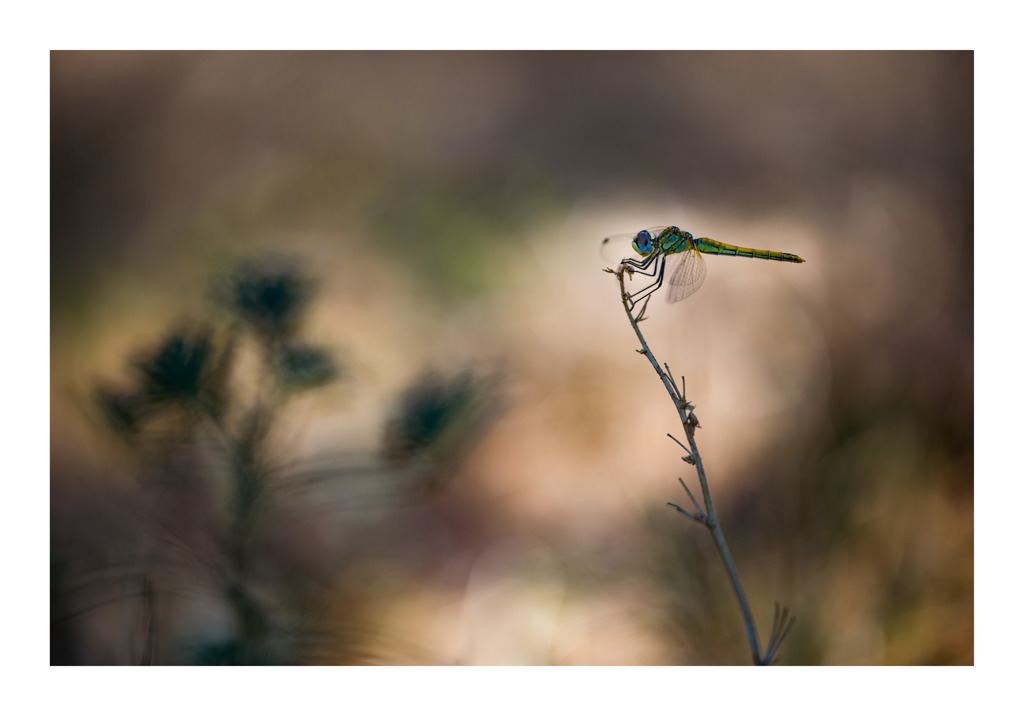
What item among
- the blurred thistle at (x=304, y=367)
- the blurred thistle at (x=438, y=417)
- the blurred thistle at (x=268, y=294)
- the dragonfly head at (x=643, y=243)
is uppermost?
the dragonfly head at (x=643, y=243)

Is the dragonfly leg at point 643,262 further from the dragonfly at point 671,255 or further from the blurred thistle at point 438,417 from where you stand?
the blurred thistle at point 438,417

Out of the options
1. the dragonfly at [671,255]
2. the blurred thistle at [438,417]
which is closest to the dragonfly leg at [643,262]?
the dragonfly at [671,255]

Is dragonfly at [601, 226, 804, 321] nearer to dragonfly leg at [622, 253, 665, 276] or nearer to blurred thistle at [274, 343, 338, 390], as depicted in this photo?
dragonfly leg at [622, 253, 665, 276]

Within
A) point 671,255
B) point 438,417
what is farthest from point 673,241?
point 438,417

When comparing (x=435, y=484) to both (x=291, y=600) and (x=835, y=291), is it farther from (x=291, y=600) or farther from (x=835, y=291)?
(x=835, y=291)

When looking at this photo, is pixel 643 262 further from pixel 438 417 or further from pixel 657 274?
pixel 438 417

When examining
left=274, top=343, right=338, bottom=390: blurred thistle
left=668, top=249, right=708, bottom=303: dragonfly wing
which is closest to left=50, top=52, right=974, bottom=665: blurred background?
left=274, top=343, right=338, bottom=390: blurred thistle

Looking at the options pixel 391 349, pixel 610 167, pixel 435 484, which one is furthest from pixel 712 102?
pixel 435 484

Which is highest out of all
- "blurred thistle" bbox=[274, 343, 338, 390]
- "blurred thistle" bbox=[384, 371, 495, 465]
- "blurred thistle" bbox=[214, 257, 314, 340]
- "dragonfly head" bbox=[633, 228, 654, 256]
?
"dragonfly head" bbox=[633, 228, 654, 256]
